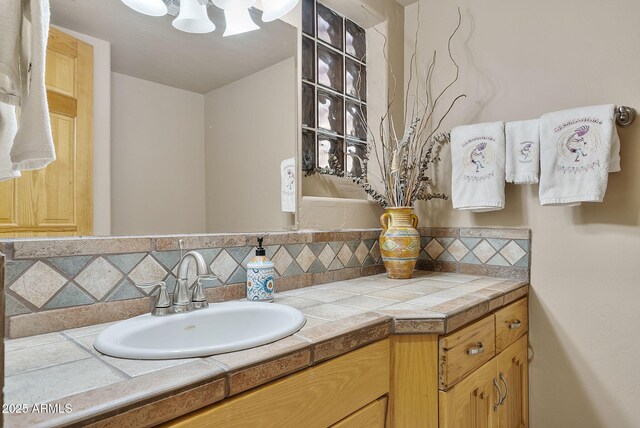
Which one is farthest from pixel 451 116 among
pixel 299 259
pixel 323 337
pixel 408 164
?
pixel 323 337

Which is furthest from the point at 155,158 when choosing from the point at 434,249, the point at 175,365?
the point at 434,249

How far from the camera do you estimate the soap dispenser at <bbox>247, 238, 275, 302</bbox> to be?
115 centimetres

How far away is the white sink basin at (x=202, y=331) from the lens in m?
0.71

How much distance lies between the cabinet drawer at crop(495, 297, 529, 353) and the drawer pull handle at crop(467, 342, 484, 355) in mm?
158

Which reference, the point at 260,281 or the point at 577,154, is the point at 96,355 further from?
the point at 577,154

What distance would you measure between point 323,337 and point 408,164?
110 centimetres

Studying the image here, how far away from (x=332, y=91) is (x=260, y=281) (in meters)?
1.02

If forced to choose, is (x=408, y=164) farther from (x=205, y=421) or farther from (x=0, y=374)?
(x=0, y=374)

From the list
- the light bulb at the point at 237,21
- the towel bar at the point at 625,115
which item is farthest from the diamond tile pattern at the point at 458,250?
the light bulb at the point at 237,21

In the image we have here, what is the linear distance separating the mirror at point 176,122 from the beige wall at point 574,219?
897 millimetres

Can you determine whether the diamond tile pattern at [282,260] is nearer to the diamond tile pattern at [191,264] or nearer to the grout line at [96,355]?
the diamond tile pattern at [191,264]

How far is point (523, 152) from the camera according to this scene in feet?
4.93

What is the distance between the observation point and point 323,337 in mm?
813

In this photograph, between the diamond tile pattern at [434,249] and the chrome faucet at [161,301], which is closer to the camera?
the chrome faucet at [161,301]
